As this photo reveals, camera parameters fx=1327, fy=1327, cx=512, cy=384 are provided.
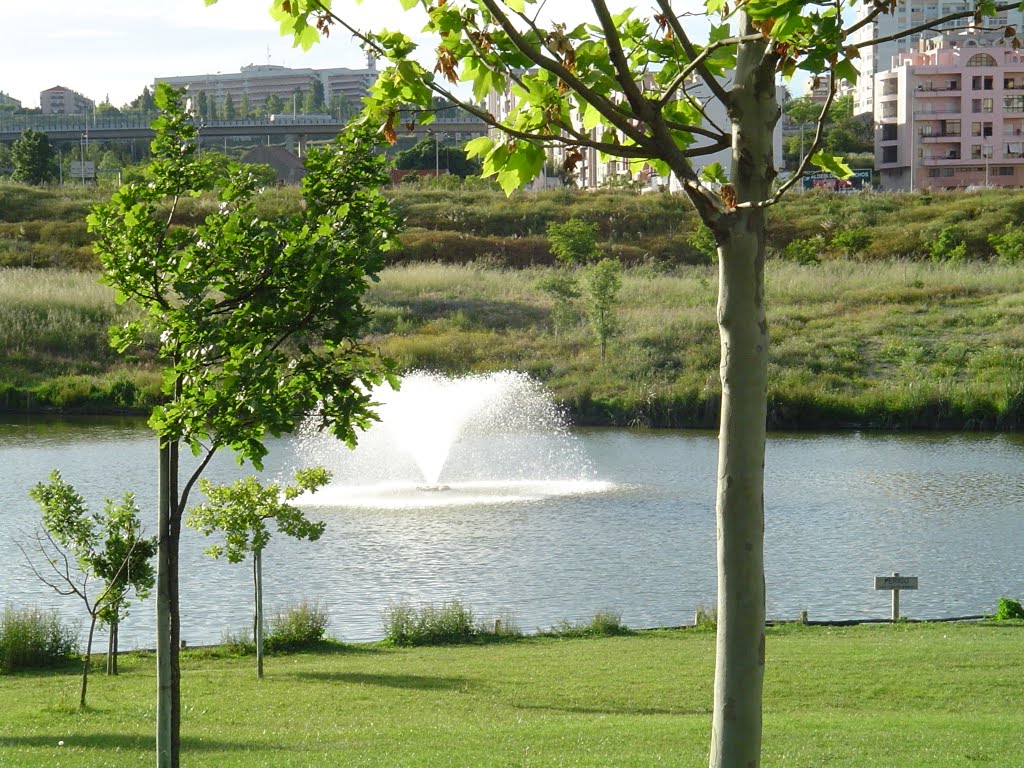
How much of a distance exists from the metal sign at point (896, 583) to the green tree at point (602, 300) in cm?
3233

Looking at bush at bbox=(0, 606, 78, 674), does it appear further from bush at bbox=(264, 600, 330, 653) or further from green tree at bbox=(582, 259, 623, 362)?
green tree at bbox=(582, 259, 623, 362)

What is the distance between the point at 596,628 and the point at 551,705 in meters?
5.08

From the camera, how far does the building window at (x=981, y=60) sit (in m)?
115

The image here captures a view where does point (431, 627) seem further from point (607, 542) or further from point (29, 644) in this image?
point (607, 542)

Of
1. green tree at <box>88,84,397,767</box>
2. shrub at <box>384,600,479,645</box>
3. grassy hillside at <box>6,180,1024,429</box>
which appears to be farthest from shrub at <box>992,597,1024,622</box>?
grassy hillside at <box>6,180,1024,429</box>

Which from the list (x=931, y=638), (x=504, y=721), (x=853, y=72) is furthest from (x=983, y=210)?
(x=853, y=72)

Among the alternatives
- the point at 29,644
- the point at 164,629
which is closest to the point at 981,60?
the point at 29,644

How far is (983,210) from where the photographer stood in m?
81.1

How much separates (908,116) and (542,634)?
108146 millimetres

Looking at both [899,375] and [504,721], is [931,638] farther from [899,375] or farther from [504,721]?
[899,375]

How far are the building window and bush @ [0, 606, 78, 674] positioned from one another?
11250 centimetres

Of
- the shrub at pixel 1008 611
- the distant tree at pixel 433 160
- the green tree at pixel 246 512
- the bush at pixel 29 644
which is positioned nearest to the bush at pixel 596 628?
the green tree at pixel 246 512

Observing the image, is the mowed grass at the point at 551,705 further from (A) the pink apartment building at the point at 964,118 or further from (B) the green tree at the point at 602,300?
(A) the pink apartment building at the point at 964,118

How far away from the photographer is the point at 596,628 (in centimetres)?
1817
